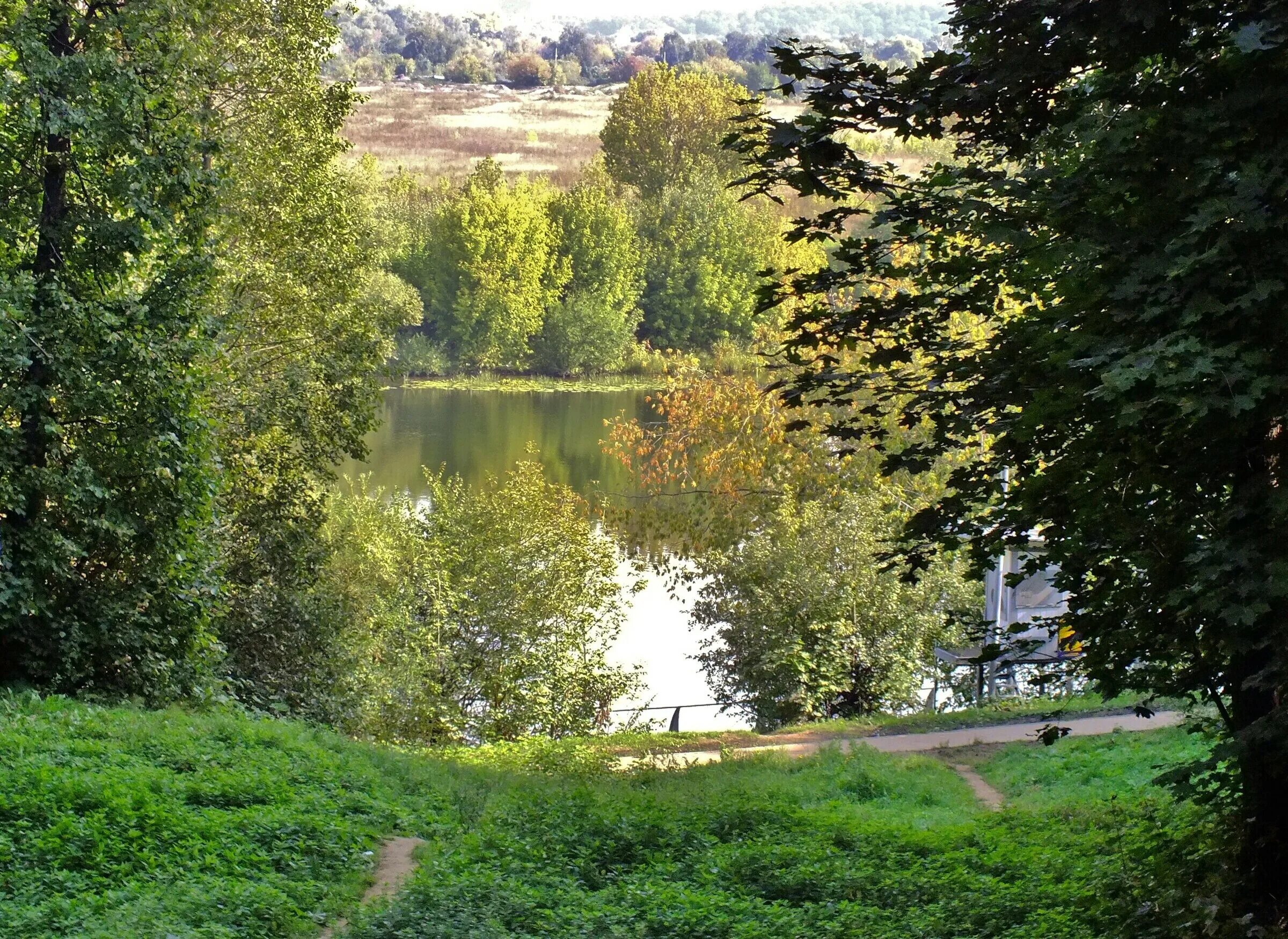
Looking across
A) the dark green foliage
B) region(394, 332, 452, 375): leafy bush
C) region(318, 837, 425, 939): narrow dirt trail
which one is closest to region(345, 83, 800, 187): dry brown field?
the dark green foliage

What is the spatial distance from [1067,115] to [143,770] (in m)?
7.89

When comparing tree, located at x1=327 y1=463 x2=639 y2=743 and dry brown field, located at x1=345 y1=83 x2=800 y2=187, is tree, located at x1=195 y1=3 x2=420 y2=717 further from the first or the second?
dry brown field, located at x1=345 y1=83 x2=800 y2=187

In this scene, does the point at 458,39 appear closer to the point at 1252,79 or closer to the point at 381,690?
the point at 381,690

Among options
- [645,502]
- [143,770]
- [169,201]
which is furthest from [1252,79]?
[645,502]

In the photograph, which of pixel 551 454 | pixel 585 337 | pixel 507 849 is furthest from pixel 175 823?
pixel 585 337

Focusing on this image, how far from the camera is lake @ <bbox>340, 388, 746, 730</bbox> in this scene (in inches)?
1347

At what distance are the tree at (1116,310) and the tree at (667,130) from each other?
244ft

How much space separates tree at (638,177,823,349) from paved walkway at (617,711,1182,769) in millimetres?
49612

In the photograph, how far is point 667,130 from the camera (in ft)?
279

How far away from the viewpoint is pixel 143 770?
31.5ft

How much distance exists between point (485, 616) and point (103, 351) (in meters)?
13.7

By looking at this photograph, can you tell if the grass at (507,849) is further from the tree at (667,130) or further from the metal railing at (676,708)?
the tree at (667,130)

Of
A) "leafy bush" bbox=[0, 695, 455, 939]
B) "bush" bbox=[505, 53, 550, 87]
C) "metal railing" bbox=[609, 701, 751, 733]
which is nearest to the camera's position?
"leafy bush" bbox=[0, 695, 455, 939]

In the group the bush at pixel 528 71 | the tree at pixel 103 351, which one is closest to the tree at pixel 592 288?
the tree at pixel 103 351
